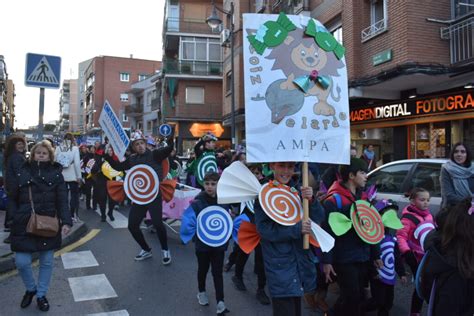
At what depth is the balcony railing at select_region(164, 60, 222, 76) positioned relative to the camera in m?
34.8

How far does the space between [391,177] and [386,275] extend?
2887mm

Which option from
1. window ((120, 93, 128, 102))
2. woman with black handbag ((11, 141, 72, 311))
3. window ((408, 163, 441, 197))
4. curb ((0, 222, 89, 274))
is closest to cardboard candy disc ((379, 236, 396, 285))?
window ((408, 163, 441, 197))

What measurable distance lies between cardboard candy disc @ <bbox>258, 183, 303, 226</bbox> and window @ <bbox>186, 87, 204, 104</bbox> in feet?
105

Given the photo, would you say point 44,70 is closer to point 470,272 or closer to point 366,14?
point 470,272

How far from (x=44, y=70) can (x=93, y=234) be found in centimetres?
317

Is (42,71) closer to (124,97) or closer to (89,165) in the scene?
(89,165)

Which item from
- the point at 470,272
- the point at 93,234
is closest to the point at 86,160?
the point at 93,234

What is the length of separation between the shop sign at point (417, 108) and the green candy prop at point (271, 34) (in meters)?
9.23

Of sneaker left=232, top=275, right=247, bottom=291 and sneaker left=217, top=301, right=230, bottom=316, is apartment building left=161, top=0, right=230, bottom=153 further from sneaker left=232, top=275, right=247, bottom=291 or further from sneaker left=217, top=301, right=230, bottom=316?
sneaker left=217, top=301, right=230, bottom=316

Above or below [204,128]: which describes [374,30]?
above

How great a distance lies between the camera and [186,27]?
35969mm

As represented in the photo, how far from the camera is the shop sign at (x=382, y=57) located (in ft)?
39.1

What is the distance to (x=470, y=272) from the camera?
2275mm

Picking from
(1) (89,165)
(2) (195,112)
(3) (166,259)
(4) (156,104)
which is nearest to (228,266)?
(3) (166,259)
